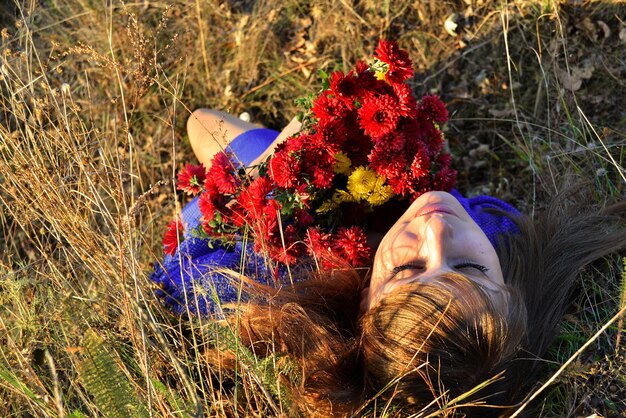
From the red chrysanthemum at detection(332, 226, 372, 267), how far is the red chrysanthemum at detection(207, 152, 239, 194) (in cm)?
46

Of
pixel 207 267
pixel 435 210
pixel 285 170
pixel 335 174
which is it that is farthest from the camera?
pixel 207 267

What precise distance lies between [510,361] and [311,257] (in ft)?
2.84

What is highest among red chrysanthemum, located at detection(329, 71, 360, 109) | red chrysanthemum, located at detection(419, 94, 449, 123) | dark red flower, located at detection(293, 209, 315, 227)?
red chrysanthemum, located at detection(329, 71, 360, 109)

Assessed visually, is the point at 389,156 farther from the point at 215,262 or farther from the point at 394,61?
the point at 215,262

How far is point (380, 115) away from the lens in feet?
8.71

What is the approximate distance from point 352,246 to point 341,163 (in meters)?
0.35

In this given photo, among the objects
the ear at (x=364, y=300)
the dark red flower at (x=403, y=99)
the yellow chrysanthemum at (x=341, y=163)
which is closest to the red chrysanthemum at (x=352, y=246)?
the ear at (x=364, y=300)

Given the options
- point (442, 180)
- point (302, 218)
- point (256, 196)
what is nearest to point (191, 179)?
point (256, 196)

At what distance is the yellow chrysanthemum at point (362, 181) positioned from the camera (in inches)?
107

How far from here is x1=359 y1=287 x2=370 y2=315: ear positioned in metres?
2.55

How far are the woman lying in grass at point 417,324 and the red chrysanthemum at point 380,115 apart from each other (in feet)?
1.01

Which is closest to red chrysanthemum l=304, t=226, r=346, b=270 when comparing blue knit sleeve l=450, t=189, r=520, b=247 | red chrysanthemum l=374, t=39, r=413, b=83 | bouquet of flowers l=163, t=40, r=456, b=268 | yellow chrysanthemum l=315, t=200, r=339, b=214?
bouquet of flowers l=163, t=40, r=456, b=268

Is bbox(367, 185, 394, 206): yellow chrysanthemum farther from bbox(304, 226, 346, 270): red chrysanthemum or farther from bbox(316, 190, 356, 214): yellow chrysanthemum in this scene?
bbox(304, 226, 346, 270): red chrysanthemum

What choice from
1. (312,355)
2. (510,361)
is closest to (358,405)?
(312,355)
